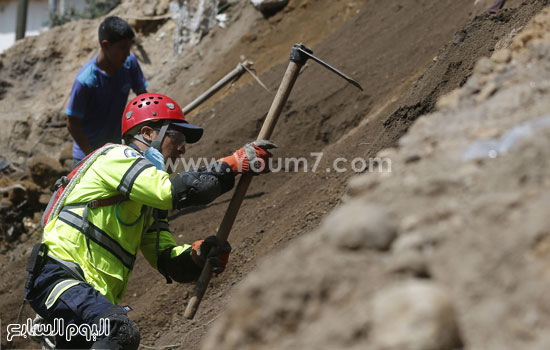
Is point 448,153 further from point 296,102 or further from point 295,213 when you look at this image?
point 296,102

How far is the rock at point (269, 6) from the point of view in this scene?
1146 centimetres

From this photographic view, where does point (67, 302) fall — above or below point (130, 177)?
below

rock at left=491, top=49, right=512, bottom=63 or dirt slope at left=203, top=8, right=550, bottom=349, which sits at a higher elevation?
dirt slope at left=203, top=8, right=550, bottom=349

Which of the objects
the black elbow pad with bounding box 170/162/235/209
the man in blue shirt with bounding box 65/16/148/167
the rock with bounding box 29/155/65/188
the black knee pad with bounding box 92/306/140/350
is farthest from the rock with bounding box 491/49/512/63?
the rock with bounding box 29/155/65/188

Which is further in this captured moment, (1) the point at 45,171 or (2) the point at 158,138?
(1) the point at 45,171

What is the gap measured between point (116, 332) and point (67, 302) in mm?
330

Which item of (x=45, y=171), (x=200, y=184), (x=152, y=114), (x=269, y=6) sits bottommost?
(x=269, y=6)

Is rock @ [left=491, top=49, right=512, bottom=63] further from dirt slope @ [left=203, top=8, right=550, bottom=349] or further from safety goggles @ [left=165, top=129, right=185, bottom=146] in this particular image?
safety goggles @ [left=165, top=129, right=185, bottom=146]

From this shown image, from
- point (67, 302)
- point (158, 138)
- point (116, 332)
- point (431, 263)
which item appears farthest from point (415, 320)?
point (158, 138)

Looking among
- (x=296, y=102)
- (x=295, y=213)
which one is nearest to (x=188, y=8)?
(x=296, y=102)

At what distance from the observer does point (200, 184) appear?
3.55m

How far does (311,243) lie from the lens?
5.82ft

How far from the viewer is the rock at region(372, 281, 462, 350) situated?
1396 mm

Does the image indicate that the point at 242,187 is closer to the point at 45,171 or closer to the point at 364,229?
the point at 364,229
